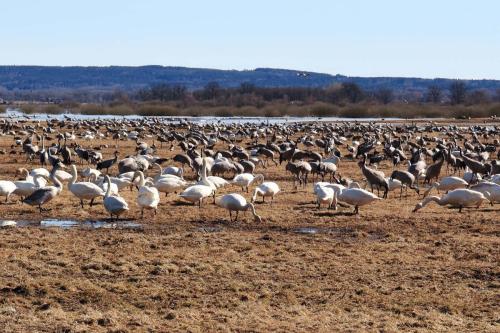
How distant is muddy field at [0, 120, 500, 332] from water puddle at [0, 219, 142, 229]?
0.26 meters

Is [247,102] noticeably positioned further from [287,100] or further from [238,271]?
[238,271]

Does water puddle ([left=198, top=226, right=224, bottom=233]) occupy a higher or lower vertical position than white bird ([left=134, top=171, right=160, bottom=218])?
Result: lower

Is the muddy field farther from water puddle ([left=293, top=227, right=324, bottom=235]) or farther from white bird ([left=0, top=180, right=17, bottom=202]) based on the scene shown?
white bird ([left=0, top=180, right=17, bottom=202])

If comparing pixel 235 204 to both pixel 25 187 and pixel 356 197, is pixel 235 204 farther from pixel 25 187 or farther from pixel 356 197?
pixel 25 187

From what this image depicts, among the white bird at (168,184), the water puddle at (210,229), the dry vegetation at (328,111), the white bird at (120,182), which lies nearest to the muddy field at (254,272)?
the water puddle at (210,229)

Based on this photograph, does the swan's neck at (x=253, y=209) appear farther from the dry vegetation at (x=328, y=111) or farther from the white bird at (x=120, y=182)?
the dry vegetation at (x=328, y=111)

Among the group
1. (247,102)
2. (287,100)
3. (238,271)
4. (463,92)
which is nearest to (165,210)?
(238,271)

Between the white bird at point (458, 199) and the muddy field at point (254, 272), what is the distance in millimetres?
308

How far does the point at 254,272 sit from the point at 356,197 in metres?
5.17

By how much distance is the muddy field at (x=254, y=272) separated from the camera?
820 cm

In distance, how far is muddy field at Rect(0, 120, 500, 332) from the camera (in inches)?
323

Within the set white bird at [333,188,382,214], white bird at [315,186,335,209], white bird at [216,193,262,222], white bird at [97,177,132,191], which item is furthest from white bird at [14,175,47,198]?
white bird at [333,188,382,214]

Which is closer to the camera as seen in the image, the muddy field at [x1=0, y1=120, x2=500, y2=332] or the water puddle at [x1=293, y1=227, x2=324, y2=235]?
the muddy field at [x1=0, y1=120, x2=500, y2=332]

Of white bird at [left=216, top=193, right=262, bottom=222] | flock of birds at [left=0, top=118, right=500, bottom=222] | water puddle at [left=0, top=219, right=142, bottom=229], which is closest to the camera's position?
water puddle at [left=0, top=219, right=142, bottom=229]
